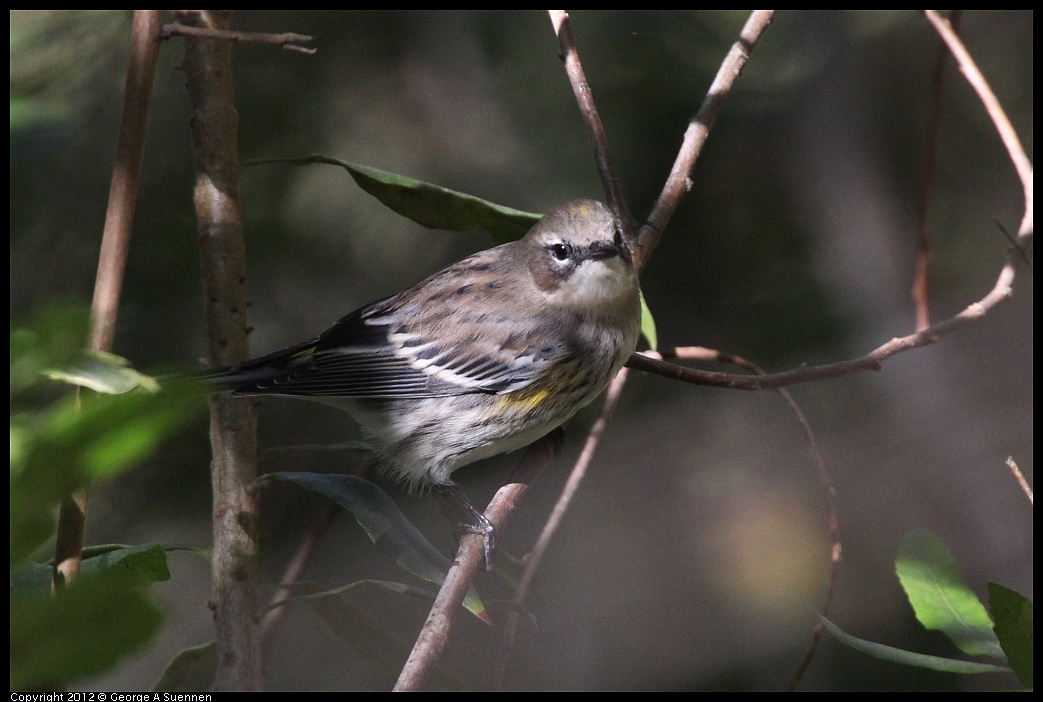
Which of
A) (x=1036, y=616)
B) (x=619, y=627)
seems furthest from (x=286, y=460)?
(x=1036, y=616)

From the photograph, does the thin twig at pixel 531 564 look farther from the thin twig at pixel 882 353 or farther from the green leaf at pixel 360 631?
the thin twig at pixel 882 353

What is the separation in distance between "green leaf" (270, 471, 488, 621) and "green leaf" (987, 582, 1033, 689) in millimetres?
1013

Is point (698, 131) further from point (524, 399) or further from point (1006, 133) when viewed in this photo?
point (524, 399)

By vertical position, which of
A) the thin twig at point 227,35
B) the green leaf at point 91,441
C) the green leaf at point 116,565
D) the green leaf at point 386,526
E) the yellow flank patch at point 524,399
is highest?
the thin twig at point 227,35

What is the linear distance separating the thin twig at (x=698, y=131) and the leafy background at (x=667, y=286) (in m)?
1.38

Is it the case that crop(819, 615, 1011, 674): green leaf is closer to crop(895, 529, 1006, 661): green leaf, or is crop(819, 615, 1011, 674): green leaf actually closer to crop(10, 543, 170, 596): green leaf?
crop(895, 529, 1006, 661): green leaf

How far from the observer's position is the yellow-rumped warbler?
2.72m

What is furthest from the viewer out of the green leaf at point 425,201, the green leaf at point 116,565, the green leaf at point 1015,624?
the green leaf at point 425,201

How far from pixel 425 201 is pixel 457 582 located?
100cm

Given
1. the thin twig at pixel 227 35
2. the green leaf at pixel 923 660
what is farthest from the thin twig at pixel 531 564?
the thin twig at pixel 227 35

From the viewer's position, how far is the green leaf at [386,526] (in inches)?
74.5

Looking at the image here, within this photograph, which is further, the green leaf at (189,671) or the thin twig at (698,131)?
the thin twig at (698,131)

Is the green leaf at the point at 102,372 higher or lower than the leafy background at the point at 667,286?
higher

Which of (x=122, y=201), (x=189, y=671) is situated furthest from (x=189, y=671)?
(x=122, y=201)
